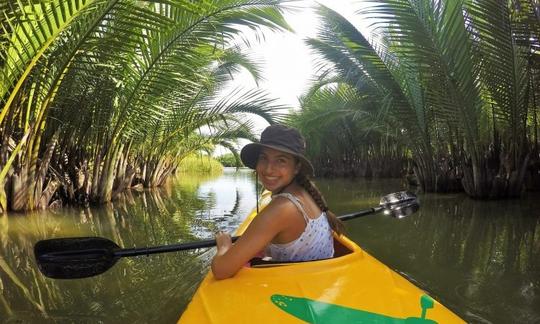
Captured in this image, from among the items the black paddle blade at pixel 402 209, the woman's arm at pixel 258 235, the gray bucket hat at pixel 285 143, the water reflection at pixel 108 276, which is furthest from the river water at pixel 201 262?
the gray bucket hat at pixel 285 143

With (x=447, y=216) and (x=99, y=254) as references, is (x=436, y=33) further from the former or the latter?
(x=99, y=254)

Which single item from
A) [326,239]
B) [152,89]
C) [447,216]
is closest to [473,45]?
[447,216]

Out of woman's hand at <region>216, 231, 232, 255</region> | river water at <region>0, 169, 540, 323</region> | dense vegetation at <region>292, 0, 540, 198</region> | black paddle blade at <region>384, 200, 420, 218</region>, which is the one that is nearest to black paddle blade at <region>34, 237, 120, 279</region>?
river water at <region>0, 169, 540, 323</region>

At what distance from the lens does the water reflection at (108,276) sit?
2.59 m

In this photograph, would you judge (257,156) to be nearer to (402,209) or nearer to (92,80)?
(402,209)

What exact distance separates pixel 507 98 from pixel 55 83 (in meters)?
6.53

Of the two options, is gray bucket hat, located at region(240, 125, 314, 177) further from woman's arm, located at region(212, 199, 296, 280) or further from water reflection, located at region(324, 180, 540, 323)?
water reflection, located at region(324, 180, 540, 323)

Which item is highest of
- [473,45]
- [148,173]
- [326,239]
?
[473,45]

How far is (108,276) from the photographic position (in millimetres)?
3359

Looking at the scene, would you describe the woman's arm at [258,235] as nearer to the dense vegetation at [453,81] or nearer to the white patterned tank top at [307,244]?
the white patterned tank top at [307,244]

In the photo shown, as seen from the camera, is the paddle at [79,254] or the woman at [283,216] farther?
the paddle at [79,254]

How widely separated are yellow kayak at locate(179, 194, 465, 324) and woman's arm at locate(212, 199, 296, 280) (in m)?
0.06

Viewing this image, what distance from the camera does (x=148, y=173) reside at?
12688mm

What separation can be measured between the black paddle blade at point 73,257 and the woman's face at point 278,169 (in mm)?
1144
